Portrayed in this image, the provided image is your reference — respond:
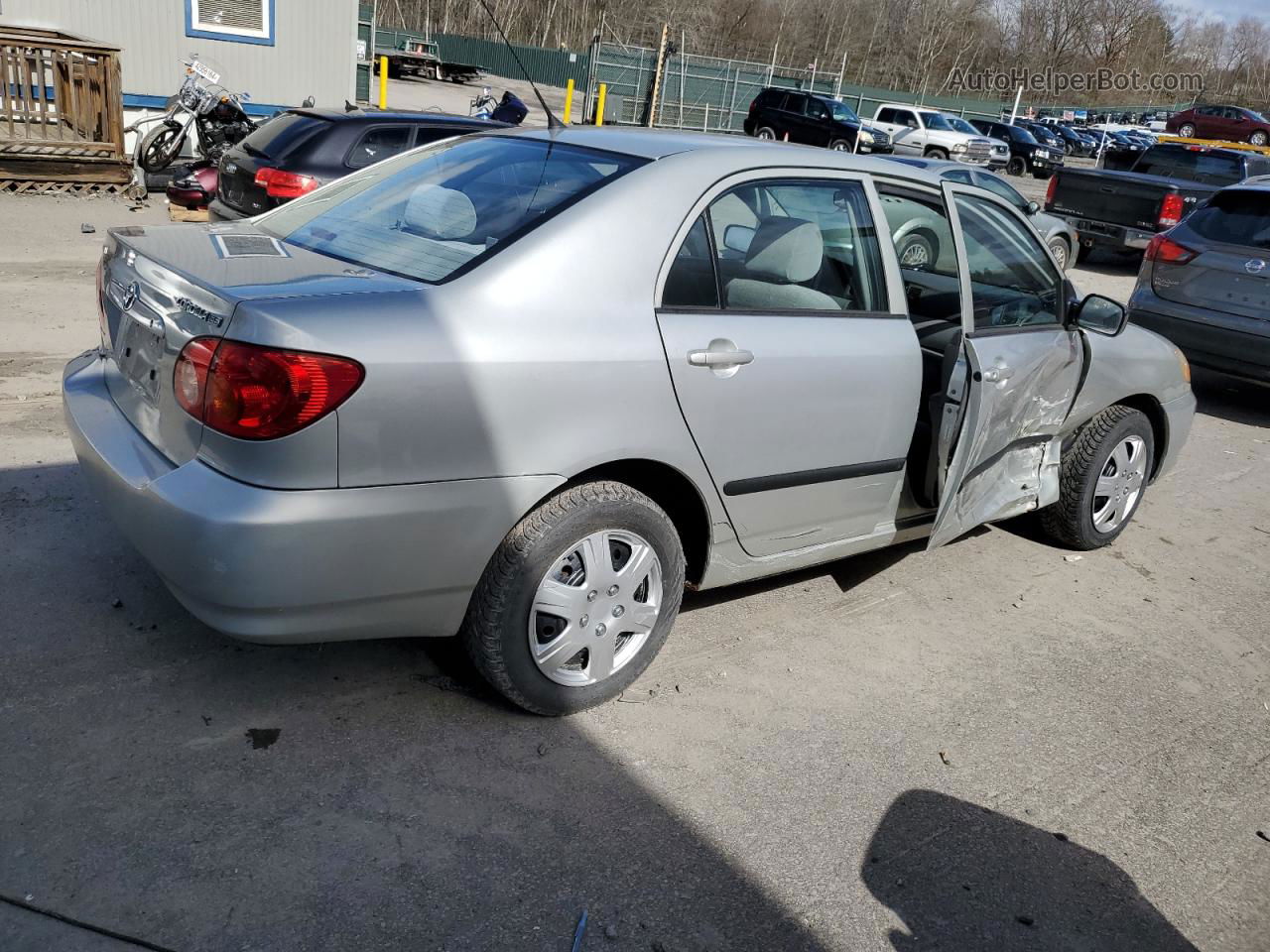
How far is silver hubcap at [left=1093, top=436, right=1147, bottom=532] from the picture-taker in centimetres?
500

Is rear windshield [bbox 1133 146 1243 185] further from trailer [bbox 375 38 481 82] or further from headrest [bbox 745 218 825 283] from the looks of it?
trailer [bbox 375 38 481 82]

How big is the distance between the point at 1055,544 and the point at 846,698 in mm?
2157

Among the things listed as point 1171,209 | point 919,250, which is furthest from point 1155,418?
point 1171,209

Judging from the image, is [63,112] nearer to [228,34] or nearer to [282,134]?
[228,34]

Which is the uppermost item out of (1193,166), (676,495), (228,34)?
(228,34)

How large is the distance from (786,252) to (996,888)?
2.03m

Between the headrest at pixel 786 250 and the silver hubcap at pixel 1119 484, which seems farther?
the silver hubcap at pixel 1119 484

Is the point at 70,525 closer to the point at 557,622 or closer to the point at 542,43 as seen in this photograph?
the point at 557,622

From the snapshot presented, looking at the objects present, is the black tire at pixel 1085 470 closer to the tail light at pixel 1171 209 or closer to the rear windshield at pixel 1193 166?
the tail light at pixel 1171 209

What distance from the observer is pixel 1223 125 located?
140 ft

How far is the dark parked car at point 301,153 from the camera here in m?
8.53

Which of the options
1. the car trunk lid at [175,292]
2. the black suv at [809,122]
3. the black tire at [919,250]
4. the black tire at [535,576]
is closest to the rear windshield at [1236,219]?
the black tire at [919,250]

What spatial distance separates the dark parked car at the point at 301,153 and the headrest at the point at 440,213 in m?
5.30

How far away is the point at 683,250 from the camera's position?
3195mm
